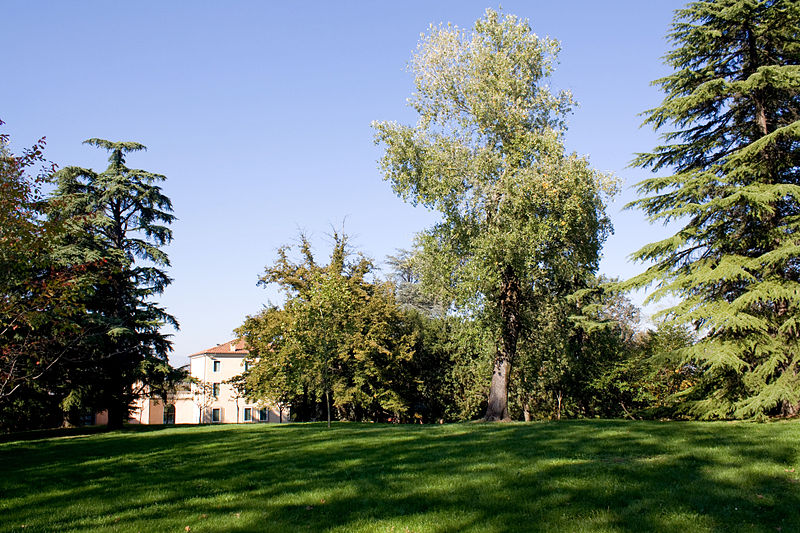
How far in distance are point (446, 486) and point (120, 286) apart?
26.4 meters

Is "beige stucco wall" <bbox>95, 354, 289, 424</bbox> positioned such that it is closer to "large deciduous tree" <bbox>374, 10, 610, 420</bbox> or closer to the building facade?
the building facade

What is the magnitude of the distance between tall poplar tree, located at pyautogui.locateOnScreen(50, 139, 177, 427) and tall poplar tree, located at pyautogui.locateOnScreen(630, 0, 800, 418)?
24.2 meters

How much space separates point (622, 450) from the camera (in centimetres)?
998

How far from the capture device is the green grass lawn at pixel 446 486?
646 centimetres

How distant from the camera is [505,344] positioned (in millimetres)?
20984

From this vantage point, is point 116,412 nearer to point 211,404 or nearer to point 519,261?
point 519,261

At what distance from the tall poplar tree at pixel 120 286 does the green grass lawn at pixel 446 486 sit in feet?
53.2

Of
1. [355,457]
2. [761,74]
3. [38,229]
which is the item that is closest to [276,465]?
[355,457]

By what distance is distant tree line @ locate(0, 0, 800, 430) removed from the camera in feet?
50.3

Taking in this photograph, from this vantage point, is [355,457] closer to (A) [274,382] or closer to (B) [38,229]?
(B) [38,229]

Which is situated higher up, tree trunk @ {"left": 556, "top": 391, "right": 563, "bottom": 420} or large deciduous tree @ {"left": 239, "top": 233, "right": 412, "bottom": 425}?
large deciduous tree @ {"left": 239, "top": 233, "right": 412, "bottom": 425}

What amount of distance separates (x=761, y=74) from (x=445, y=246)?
449 inches

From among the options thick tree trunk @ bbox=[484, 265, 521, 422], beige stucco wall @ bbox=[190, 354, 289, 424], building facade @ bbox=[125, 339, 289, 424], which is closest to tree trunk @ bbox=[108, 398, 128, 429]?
thick tree trunk @ bbox=[484, 265, 521, 422]

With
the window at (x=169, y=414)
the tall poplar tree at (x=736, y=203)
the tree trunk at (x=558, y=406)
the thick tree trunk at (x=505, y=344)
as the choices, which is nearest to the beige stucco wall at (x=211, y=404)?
the window at (x=169, y=414)
